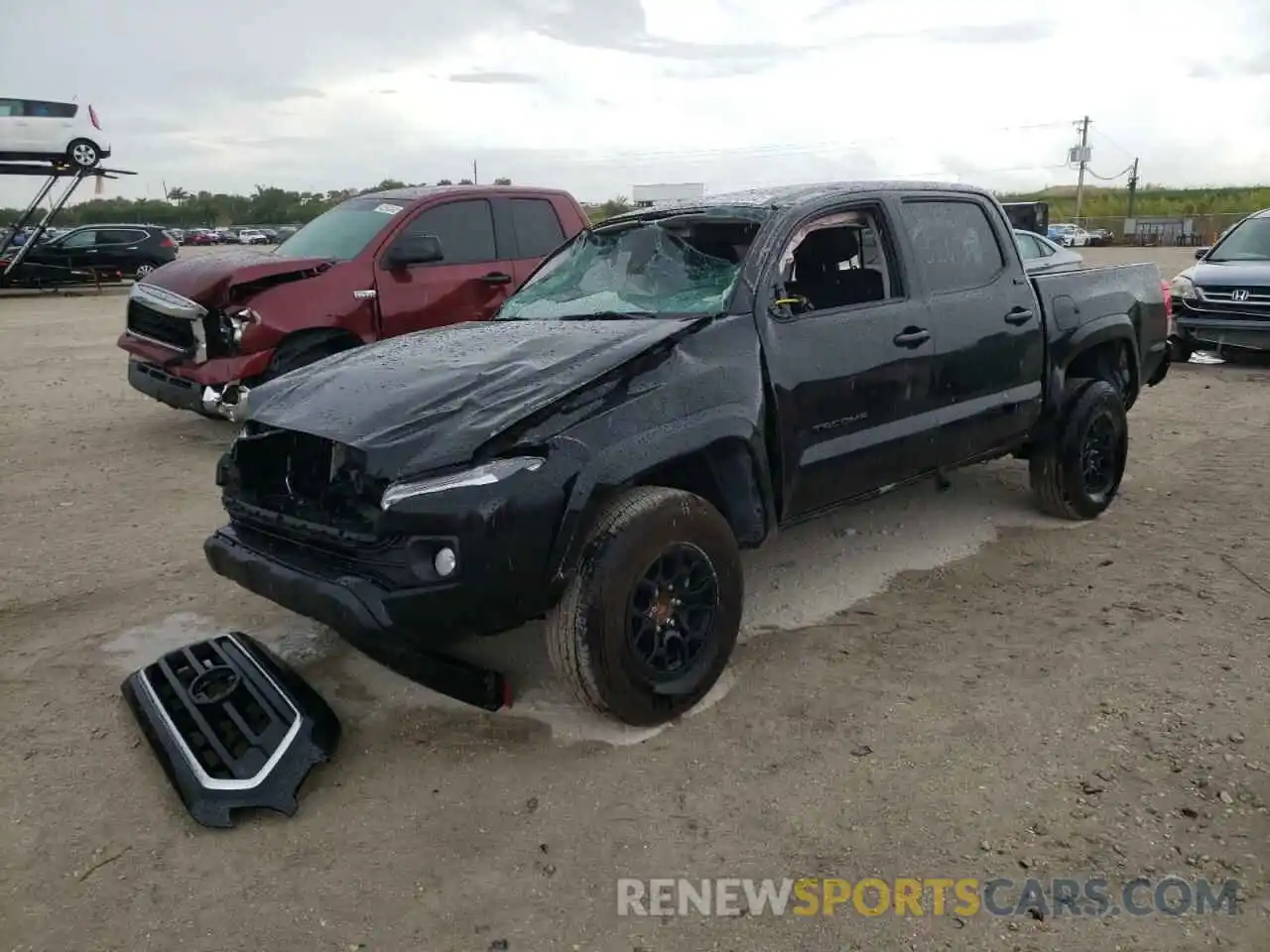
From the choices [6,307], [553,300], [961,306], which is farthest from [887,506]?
[6,307]

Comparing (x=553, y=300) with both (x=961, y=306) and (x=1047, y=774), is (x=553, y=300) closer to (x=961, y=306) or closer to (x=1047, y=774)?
(x=961, y=306)

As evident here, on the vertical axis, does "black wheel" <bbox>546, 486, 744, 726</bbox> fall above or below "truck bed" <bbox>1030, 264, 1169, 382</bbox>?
below

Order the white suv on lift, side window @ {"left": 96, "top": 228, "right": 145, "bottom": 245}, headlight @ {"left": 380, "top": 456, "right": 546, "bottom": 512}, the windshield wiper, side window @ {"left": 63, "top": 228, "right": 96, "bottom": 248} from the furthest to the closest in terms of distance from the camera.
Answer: side window @ {"left": 96, "top": 228, "right": 145, "bottom": 245} < side window @ {"left": 63, "top": 228, "right": 96, "bottom": 248} < the white suv on lift < the windshield wiper < headlight @ {"left": 380, "top": 456, "right": 546, "bottom": 512}

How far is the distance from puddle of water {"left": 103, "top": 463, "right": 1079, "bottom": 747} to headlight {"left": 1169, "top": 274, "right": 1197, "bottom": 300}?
613cm

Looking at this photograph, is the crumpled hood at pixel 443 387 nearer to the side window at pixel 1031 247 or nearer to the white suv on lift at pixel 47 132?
the side window at pixel 1031 247

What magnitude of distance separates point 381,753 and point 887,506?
353cm

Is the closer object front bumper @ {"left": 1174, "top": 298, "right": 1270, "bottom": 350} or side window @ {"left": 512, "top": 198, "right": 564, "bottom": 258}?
side window @ {"left": 512, "top": 198, "right": 564, "bottom": 258}

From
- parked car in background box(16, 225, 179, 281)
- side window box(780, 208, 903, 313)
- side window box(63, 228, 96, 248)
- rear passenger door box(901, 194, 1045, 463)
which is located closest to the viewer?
side window box(780, 208, 903, 313)

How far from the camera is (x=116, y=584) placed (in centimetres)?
486

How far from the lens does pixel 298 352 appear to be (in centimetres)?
700

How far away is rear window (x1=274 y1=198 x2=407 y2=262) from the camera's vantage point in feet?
24.4

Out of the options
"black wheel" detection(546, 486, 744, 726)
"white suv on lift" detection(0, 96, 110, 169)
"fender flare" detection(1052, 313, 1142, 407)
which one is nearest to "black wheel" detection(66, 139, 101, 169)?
"white suv on lift" detection(0, 96, 110, 169)

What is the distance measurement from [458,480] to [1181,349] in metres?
10.7

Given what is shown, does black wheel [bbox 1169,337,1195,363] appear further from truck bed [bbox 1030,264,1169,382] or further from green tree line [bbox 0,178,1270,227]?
green tree line [bbox 0,178,1270,227]
